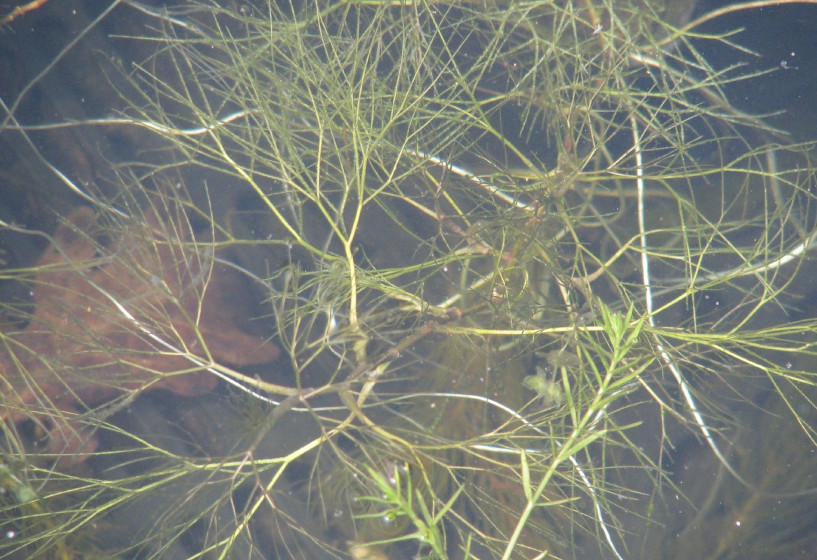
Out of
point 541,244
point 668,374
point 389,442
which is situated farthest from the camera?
point 668,374

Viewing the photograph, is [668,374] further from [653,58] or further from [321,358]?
[321,358]

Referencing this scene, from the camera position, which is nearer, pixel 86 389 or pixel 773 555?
pixel 86 389

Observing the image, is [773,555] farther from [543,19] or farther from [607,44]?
[543,19]

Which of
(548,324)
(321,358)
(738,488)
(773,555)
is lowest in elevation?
(773,555)

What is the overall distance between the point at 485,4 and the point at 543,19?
41cm

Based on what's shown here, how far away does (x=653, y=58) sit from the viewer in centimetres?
250

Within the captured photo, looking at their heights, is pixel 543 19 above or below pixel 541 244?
above

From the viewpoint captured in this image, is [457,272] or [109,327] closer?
[109,327]

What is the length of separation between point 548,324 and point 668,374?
74 centimetres

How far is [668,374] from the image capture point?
2443 mm

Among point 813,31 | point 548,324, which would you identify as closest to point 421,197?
point 548,324

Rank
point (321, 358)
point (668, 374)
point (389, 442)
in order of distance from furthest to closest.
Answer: point (321, 358) < point (668, 374) < point (389, 442)

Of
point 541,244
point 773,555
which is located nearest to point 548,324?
point 541,244

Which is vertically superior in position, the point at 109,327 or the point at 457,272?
the point at 457,272
